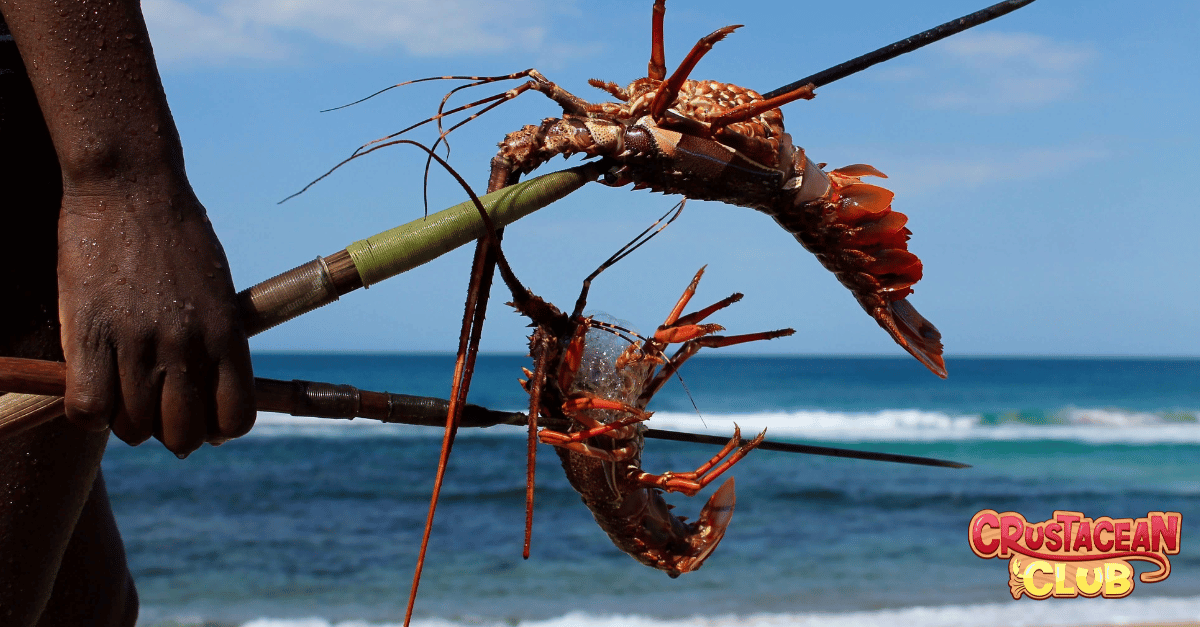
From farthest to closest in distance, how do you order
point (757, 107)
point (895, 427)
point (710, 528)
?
point (895, 427)
point (710, 528)
point (757, 107)

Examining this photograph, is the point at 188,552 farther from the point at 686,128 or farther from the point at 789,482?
the point at 686,128

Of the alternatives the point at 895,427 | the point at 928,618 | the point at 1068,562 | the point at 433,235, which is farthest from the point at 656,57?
the point at 895,427

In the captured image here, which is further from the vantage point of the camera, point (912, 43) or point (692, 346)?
point (692, 346)

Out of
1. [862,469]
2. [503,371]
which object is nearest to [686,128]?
[862,469]

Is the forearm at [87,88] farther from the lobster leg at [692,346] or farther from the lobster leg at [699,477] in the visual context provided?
the lobster leg at [699,477]

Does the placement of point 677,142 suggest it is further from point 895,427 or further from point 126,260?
point 895,427
